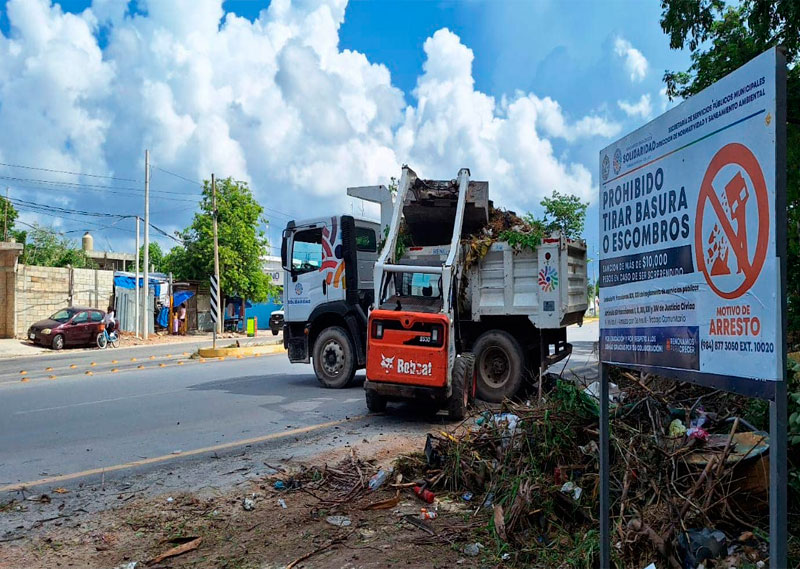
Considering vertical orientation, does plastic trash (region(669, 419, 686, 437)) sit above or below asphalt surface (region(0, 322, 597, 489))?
above

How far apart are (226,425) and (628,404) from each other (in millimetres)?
5428

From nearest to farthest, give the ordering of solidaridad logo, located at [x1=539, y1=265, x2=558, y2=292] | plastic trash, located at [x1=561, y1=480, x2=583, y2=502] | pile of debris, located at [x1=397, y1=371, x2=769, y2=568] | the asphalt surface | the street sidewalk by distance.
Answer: pile of debris, located at [x1=397, y1=371, x2=769, y2=568], plastic trash, located at [x1=561, y1=480, x2=583, y2=502], the asphalt surface, solidaridad logo, located at [x1=539, y1=265, x2=558, y2=292], the street sidewalk

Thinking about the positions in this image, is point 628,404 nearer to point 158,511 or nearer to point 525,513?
point 525,513

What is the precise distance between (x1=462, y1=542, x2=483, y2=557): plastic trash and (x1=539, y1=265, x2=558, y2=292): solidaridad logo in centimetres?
572

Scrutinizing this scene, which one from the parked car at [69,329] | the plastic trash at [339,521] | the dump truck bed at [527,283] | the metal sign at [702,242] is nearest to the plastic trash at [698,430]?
the metal sign at [702,242]

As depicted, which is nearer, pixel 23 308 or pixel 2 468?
pixel 2 468

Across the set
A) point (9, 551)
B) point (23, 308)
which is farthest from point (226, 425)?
point (23, 308)

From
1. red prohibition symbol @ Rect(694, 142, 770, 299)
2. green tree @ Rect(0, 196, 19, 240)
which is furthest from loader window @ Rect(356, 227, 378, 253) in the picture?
green tree @ Rect(0, 196, 19, 240)

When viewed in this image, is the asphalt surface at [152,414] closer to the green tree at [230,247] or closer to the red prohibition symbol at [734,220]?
the red prohibition symbol at [734,220]

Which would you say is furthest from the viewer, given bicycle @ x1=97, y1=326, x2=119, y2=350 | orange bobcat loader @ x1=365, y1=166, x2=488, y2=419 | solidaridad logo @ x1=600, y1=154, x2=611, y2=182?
bicycle @ x1=97, y1=326, x2=119, y2=350

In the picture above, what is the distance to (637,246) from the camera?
9.16ft

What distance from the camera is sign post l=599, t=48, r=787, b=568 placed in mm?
2006

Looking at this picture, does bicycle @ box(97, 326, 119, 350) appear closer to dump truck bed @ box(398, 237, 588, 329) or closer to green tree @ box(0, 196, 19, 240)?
green tree @ box(0, 196, 19, 240)

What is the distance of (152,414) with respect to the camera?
902cm
